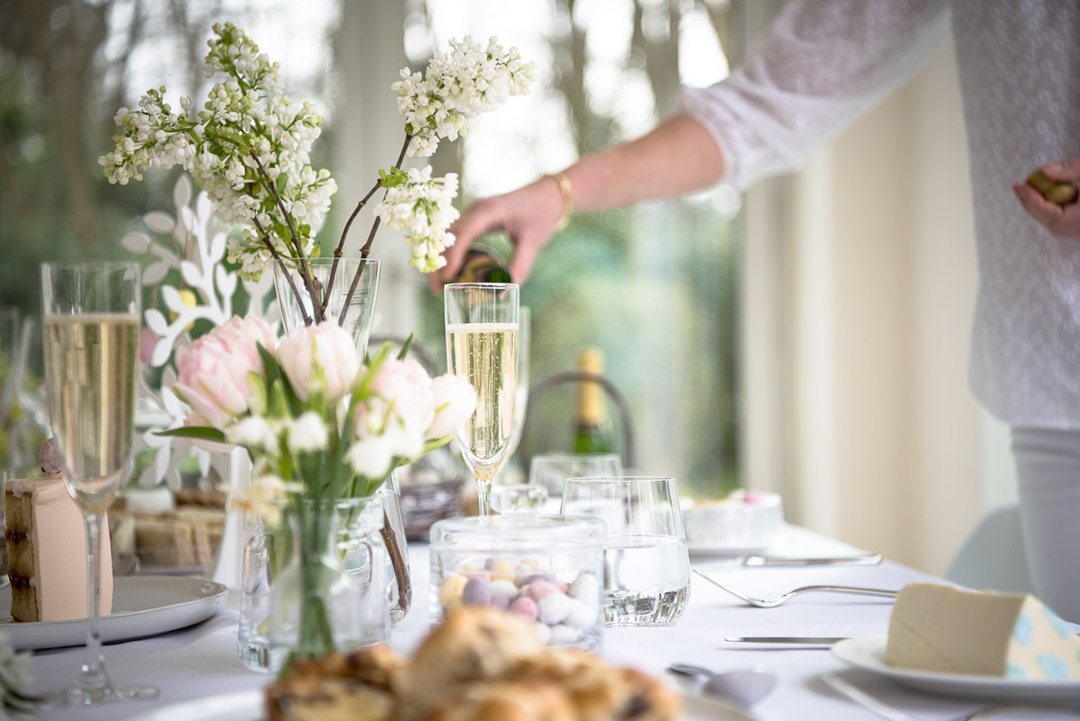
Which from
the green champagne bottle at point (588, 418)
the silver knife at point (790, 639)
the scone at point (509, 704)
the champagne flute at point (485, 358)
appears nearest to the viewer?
the scone at point (509, 704)

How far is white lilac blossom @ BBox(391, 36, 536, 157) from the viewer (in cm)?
81

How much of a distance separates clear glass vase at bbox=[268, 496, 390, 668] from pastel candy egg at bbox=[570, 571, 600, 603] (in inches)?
6.4

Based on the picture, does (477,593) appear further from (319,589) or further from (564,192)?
(564,192)

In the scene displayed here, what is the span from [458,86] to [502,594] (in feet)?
1.47

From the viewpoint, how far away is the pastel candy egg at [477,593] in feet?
2.23

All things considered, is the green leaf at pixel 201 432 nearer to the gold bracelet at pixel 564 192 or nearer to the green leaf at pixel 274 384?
the green leaf at pixel 274 384

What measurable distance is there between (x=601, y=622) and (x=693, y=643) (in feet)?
0.43

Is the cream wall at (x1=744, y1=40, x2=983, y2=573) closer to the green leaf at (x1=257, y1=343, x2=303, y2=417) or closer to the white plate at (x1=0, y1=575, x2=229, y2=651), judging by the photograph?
the white plate at (x1=0, y1=575, x2=229, y2=651)

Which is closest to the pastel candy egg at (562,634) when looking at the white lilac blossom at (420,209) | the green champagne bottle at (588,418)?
the white lilac blossom at (420,209)

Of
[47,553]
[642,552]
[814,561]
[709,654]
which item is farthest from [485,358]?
[814,561]

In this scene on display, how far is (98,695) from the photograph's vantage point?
638 millimetres

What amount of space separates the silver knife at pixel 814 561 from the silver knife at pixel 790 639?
1.19 ft

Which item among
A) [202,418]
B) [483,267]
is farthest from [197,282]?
[202,418]

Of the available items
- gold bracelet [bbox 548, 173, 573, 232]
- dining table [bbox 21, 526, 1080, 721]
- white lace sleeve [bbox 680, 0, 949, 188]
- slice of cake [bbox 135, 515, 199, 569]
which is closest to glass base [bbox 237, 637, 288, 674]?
dining table [bbox 21, 526, 1080, 721]
